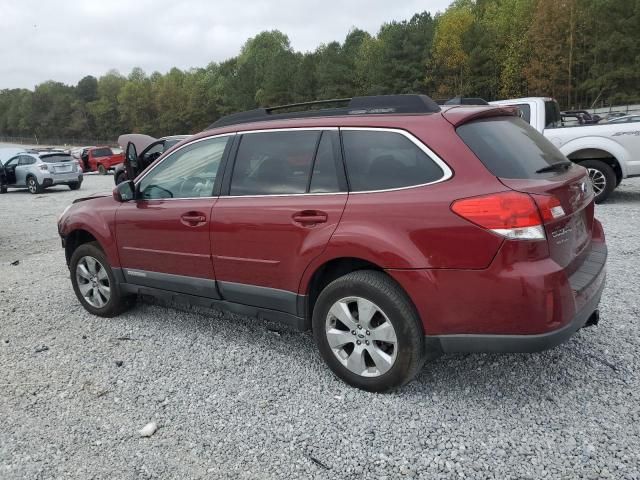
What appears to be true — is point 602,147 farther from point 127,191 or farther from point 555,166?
point 127,191

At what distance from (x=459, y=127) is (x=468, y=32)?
185ft

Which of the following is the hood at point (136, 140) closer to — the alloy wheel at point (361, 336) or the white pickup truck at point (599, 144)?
the white pickup truck at point (599, 144)

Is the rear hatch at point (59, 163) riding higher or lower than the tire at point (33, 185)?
higher

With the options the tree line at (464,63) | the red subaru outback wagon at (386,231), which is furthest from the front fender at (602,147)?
the tree line at (464,63)

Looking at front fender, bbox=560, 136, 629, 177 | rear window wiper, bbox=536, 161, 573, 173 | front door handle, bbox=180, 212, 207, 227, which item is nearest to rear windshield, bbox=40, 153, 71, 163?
front fender, bbox=560, 136, 629, 177

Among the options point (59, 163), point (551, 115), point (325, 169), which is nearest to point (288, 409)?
point (325, 169)

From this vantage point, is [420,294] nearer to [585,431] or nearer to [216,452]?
[585,431]

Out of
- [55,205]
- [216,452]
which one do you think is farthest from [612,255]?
[55,205]

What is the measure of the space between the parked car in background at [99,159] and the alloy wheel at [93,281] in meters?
26.7

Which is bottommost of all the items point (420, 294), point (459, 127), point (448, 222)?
point (420, 294)

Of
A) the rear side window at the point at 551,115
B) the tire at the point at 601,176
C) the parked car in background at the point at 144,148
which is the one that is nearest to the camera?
the tire at the point at 601,176

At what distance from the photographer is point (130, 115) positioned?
3944 inches

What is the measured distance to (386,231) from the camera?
9.78 feet

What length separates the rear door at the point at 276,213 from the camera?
3.29 m
